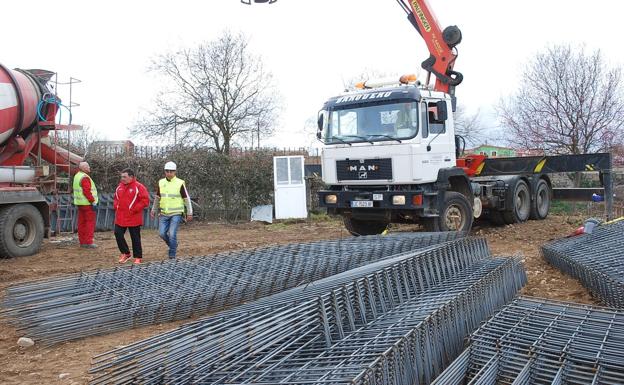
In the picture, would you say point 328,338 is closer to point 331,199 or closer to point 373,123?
point 373,123

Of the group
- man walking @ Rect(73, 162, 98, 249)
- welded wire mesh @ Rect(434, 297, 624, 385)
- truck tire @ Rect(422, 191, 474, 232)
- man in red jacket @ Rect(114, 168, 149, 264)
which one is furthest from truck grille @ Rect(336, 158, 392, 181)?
welded wire mesh @ Rect(434, 297, 624, 385)

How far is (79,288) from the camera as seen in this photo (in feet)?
18.0

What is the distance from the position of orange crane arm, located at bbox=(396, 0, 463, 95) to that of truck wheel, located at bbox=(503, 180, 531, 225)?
2.85 meters

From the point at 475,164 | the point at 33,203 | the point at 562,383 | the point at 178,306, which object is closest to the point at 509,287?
the point at 562,383

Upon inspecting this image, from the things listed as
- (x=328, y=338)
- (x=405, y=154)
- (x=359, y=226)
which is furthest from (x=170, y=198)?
(x=328, y=338)

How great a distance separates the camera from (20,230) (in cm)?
934

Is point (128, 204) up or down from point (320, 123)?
down

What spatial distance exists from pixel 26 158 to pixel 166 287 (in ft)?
20.0

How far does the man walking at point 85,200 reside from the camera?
9805mm

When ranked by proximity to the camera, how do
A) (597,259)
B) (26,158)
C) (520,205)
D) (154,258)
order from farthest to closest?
(520,205) < (26,158) < (154,258) < (597,259)

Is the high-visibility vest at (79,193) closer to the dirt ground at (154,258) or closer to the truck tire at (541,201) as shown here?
the dirt ground at (154,258)

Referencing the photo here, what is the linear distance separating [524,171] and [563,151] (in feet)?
25.3

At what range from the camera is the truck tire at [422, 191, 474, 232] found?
9.70 meters

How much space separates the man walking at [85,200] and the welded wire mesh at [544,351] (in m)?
7.91
